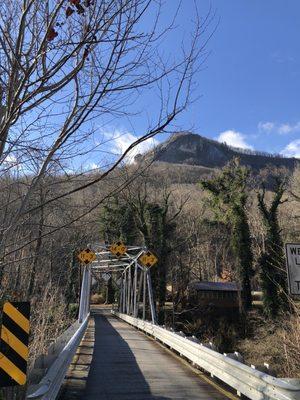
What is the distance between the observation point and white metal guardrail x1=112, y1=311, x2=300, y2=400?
649 cm

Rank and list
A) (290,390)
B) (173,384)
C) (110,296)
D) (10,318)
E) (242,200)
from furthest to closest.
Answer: (110,296), (242,200), (173,384), (290,390), (10,318)

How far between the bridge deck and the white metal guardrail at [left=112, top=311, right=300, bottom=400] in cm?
34

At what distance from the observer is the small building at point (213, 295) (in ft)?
160

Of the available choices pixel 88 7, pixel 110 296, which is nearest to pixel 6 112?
pixel 88 7

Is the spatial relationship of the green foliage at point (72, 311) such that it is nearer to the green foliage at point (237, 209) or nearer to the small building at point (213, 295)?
the small building at point (213, 295)

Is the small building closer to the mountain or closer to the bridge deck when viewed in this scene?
the mountain

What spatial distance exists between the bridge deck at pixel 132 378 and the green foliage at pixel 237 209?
29.8 metres

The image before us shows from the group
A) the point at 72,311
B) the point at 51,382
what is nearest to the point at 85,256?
the point at 51,382

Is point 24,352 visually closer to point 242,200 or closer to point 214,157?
point 242,200

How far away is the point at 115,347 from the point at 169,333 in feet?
7.21

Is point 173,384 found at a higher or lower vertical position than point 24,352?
lower

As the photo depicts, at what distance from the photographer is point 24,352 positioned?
19.0ft

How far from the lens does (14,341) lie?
575 cm

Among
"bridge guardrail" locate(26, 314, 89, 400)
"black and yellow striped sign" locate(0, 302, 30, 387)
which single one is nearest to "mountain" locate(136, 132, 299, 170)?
"black and yellow striped sign" locate(0, 302, 30, 387)
